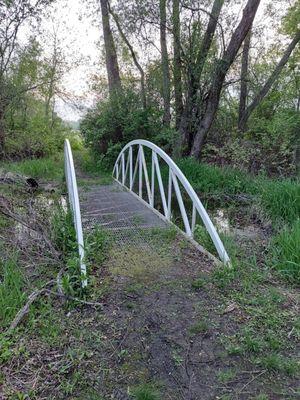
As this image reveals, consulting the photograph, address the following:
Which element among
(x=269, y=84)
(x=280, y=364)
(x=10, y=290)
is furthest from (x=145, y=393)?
(x=269, y=84)

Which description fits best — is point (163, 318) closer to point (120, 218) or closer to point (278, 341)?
point (278, 341)

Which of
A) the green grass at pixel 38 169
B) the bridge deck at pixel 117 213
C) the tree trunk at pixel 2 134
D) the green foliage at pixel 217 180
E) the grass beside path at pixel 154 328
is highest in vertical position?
the tree trunk at pixel 2 134

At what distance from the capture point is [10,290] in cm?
220

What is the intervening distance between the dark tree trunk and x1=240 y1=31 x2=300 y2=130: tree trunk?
2.09 metres

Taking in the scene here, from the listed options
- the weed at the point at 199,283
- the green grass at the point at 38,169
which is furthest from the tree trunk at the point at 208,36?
the weed at the point at 199,283

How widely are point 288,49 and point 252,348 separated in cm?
795

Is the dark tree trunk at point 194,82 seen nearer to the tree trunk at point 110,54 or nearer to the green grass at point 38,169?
the tree trunk at point 110,54

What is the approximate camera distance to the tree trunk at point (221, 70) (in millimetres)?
5656

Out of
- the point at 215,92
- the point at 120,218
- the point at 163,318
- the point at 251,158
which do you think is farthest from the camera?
the point at 251,158

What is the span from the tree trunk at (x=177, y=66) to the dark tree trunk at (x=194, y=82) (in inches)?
8.7

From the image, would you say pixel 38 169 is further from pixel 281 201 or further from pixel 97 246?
pixel 281 201

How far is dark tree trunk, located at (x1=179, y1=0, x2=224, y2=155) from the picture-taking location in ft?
19.0

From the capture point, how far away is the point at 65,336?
1.89m

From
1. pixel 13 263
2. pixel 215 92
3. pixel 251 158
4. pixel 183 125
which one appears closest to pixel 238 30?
pixel 215 92
